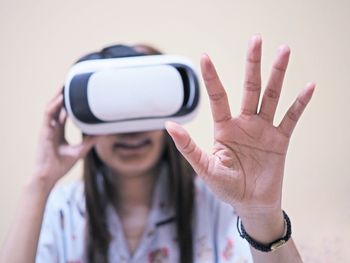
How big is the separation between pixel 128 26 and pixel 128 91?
51 centimetres

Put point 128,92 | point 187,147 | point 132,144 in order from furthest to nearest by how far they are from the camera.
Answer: point 132,144, point 128,92, point 187,147

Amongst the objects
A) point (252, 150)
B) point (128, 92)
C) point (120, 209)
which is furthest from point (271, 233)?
point (120, 209)

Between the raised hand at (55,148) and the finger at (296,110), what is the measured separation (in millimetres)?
448

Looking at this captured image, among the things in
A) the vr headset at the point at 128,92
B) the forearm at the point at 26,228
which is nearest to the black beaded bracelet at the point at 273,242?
the vr headset at the point at 128,92

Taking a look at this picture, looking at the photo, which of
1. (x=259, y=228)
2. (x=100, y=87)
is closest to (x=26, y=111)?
(x=100, y=87)

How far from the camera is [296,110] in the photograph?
0.49 meters

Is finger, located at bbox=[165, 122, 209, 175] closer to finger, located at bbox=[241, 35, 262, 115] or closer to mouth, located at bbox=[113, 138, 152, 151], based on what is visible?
finger, located at bbox=[241, 35, 262, 115]

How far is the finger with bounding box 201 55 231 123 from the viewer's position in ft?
1.52

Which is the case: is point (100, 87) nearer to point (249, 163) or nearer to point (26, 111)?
point (249, 163)

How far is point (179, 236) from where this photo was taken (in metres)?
0.83

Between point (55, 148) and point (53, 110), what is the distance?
0.08 m

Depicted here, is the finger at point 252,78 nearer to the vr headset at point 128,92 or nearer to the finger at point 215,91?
the finger at point 215,91

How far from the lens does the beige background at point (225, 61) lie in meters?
0.89

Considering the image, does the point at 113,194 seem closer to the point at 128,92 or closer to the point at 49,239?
the point at 49,239
